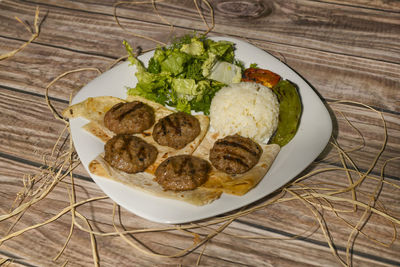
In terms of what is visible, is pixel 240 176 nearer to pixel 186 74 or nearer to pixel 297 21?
pixel 186 74

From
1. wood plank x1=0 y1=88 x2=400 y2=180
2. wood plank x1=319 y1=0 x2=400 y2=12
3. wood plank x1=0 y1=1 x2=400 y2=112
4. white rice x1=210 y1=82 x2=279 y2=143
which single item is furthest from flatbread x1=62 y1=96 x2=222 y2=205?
wood plank x1=319 y1=0 x2=400 y2=12

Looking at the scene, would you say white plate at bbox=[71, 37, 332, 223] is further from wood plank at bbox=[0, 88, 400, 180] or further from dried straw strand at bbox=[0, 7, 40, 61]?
dried straw strand at bbox=[0, 7, 40, 61]

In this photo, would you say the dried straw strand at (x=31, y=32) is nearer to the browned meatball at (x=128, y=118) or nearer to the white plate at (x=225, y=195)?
the white plate at (x=225, y=195)

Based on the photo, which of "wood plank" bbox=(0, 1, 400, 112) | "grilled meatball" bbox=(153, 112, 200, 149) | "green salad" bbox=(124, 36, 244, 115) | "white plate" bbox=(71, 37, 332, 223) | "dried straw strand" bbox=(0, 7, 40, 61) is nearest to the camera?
"white plate" bbox=(71, 37, 332, 223)

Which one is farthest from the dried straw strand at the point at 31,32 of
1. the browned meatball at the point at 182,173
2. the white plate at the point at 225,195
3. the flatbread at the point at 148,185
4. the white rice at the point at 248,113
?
the browned meatball at the point at 182,173

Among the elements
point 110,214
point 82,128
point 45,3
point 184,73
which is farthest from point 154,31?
point 110,214

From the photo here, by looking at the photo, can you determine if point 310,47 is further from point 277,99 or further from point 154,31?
point 154,31

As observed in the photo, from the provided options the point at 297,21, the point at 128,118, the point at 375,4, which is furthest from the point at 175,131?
the point at 375,4
